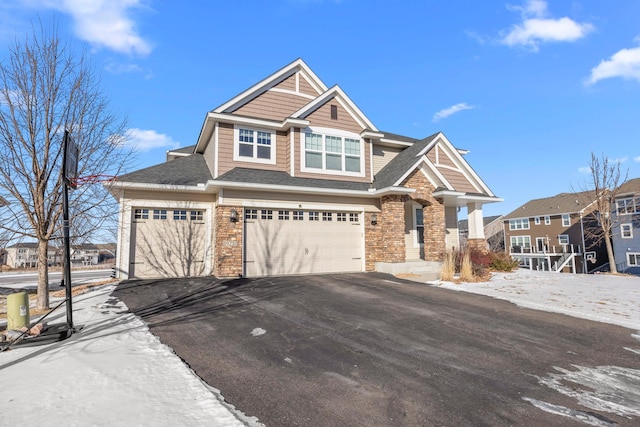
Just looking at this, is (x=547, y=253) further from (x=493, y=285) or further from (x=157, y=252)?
(x=157, y=252)

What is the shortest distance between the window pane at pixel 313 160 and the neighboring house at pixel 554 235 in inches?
1015

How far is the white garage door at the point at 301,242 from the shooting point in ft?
40.6

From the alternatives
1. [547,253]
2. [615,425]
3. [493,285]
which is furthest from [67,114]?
[547,253]

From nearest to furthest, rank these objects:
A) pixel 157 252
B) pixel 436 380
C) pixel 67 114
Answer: pixel 436 380, pixel 67 114, pixel 157 252

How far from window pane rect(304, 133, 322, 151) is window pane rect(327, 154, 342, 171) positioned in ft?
2.08

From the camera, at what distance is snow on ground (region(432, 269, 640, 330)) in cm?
707

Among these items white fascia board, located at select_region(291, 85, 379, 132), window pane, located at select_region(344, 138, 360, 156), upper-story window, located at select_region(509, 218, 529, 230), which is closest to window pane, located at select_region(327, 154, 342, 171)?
window pane, located at select_region(344, 138, 360, 156)

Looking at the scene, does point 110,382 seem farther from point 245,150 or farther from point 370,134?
point 370,134

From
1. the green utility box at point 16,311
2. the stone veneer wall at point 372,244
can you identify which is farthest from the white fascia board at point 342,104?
the green utility box at point 16,311

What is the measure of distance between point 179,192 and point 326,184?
5.92 metres

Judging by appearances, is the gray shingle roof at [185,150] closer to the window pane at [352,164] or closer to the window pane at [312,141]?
the window pane at [312,141]

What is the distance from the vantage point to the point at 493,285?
1080 centimetres

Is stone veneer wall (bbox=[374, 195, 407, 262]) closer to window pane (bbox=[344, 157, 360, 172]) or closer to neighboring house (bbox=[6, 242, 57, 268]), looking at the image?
window pane (bbox=[344, 157, 360, 172])

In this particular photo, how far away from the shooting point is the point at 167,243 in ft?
40.8
